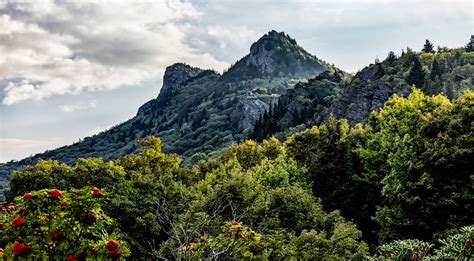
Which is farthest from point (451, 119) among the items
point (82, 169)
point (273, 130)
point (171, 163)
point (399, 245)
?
point (273, 130)

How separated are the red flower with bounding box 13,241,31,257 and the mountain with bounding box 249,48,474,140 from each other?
282 feet

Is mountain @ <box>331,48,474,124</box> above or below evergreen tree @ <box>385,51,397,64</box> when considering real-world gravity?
below

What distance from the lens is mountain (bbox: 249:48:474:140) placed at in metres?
101

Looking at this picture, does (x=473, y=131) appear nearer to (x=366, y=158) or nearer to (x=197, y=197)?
(x=366, y=158)

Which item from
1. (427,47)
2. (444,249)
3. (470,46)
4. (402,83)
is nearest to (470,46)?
(470,46)

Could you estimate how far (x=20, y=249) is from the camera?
779cm

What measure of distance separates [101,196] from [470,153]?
76.2ft

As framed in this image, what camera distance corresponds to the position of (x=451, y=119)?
87.8 feet

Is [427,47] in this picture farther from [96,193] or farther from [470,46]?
[96,193]

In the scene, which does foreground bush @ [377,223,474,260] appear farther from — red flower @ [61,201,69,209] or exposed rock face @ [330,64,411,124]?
exposed rock face @ [330,64,411,124]

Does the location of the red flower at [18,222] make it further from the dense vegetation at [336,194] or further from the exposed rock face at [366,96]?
the exposed rock face at [366,96]

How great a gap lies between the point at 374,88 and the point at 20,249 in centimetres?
10546

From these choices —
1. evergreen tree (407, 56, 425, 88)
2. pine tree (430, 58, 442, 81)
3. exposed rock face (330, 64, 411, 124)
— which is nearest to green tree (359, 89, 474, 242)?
exposed rock face (330, 64, 411, 124)

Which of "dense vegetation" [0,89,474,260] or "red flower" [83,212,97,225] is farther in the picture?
"dense vegetation" [0,89,474,260]
